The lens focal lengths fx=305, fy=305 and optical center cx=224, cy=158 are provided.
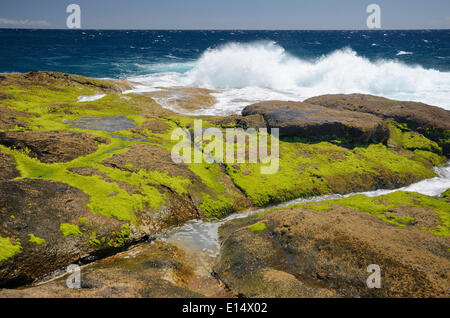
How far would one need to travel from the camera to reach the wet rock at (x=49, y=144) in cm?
950

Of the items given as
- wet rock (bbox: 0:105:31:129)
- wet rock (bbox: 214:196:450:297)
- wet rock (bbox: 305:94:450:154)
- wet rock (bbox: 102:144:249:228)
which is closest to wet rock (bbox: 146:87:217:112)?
wet rock (bbox: 305:94:450:154)

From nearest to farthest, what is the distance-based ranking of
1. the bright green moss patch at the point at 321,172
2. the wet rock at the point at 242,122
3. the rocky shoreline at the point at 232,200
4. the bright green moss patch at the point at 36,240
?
1. the rocky shoreline at the point at 232,200
2. the bright green moss patch at the point at 36,240
3. the bright green moss patch at the point at 321,172
4. the wet rock at the point at 242,122

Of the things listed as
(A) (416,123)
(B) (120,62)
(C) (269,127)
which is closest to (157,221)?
(C) (269,127)

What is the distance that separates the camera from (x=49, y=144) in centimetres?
985

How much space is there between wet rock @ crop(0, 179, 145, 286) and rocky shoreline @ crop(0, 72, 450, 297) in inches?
0.9

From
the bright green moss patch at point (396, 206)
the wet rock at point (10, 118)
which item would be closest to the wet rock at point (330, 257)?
the bright green moss patch at point (396, 206)

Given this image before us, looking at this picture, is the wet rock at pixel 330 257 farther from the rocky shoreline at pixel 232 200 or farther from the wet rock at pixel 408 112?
the wet rock at pixel 408 112

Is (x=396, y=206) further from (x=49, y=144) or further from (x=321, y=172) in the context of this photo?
(x=49, y=144)

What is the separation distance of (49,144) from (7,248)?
474 centimetres

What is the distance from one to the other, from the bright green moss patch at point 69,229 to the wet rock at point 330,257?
3.22 metres

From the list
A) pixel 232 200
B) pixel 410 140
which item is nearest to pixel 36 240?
pixel 232 200

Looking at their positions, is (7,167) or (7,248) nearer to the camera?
(7,248)

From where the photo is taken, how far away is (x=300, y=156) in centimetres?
1240
